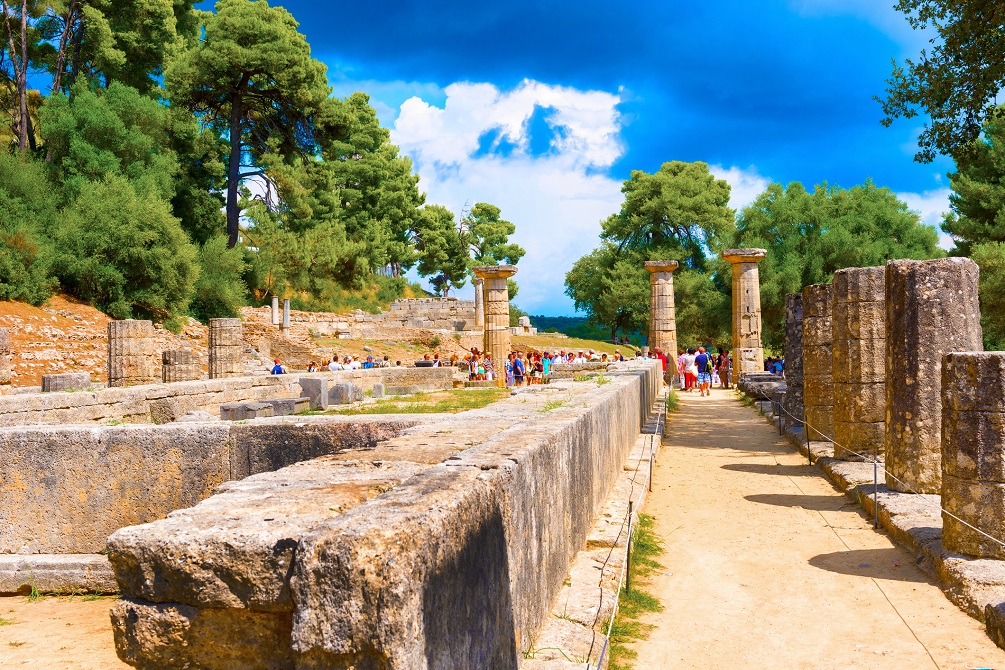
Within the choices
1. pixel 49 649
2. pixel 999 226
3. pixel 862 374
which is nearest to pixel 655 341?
pixel 999 226

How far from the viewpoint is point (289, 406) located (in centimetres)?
1463

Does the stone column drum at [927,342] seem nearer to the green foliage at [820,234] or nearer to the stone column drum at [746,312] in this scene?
the stone column drum at [746,312]

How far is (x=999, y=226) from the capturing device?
27531 millimetres

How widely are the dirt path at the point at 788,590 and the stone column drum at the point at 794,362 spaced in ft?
17.4

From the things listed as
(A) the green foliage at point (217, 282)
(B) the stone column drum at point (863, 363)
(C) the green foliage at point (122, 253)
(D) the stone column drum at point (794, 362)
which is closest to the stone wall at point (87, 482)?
(B) the stone column drum at point (863, 363)

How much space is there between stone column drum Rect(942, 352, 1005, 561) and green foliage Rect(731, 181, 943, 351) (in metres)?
30.4

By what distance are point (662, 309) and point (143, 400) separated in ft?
76.4

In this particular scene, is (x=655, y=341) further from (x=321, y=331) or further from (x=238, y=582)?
(x=238, y=582)

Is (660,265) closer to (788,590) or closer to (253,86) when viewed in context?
(253,86)

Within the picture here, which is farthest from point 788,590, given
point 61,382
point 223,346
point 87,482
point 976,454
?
point 223,346

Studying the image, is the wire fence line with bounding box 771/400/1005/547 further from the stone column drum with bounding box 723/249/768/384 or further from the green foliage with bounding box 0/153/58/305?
the green foliage with bounding box 0/153/58/305

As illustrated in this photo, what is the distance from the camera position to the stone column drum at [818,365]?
43.1ft

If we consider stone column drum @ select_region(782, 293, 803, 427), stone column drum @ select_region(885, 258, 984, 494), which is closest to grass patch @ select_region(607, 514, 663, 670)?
stone column drum @ select_region(885, 258, 984, 494)

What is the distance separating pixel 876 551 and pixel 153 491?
238 inches
